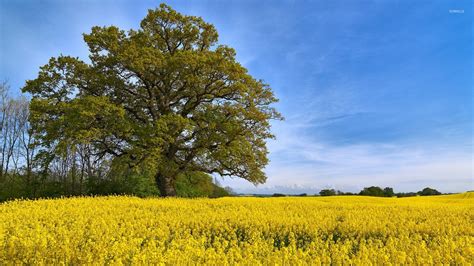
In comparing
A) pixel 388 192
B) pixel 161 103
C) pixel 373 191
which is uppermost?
pixel 161 103

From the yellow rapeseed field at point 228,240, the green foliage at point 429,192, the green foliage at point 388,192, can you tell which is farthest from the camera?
the green foliage at point 429,192

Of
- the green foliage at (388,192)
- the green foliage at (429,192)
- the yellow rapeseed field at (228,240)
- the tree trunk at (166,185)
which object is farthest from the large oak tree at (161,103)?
the green foliage at (429,192)

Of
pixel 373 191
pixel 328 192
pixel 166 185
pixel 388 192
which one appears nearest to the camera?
pixel 166 185

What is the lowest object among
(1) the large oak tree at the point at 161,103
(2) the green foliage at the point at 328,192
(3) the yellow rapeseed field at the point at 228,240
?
(3) the yellow rapeseed field at the point at 228,240

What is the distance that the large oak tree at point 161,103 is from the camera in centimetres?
1917

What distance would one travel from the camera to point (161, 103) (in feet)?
74.6

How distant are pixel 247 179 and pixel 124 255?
1720 centimetres

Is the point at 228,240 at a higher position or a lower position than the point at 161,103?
lower

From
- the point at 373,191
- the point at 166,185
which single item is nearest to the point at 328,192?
the point at 373,191

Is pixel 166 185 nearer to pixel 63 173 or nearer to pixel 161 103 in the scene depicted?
pixel 161 103

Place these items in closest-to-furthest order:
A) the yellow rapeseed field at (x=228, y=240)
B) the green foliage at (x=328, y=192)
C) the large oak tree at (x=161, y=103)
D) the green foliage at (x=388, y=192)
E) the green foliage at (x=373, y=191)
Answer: the yellow rapeseed field at (x=228, y=240) → the large oak tree at (x=161, y=103) → the green foliage at (x=373, y=191) → the green foliage at (x=388, y=192) → the green foliage at (x=328, y=192)

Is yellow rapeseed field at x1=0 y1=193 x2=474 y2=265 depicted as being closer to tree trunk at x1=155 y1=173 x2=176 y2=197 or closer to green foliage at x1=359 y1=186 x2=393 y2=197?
tree trunk at x1=155 y1=173 x2=176 y2=197

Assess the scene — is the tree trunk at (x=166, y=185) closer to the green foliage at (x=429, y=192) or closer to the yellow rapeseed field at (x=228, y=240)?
the yellow rapeseed field at (x=228, y=240)

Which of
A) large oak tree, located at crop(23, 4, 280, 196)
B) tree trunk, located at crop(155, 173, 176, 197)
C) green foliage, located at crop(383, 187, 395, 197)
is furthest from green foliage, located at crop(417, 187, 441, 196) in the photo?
tree trunk, located at crop(155, 173, 176, 197)
